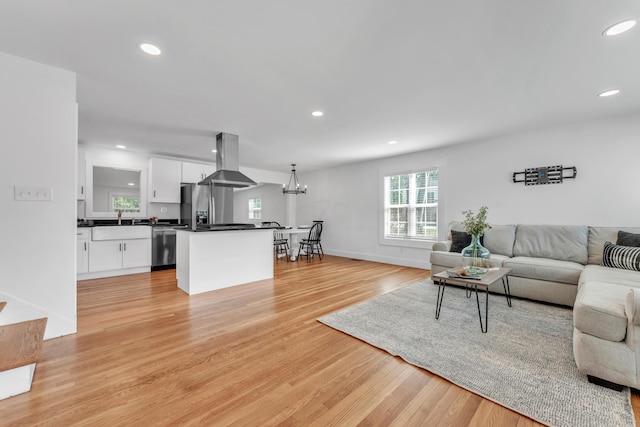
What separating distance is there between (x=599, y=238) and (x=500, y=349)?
254cm

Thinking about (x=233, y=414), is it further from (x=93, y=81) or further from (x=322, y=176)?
(x=322, y=176)

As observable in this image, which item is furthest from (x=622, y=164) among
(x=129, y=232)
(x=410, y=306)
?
(x=129, y=232)

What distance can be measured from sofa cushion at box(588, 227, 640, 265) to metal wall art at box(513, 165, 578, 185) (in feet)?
2.90

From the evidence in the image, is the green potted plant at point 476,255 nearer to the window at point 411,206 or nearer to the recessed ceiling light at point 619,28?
the recessed ceiling light at point 619,28

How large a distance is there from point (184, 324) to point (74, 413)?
1.18 meters

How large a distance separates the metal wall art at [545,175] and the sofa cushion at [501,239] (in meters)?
0.79

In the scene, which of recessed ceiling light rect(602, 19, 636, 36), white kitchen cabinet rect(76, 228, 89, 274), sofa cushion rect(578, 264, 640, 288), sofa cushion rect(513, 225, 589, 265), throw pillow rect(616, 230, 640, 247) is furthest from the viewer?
white kitchen cabinet rect(76, 228, 89, 274)

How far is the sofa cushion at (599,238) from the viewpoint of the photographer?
3238 millimetres

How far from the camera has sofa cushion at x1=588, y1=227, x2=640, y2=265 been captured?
3238 millimetres

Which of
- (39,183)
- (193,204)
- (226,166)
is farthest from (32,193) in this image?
(193,204)

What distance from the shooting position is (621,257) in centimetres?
291

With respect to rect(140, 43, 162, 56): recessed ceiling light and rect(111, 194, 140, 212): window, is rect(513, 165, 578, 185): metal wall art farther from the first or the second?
rect(111, 194, 140, 212): window

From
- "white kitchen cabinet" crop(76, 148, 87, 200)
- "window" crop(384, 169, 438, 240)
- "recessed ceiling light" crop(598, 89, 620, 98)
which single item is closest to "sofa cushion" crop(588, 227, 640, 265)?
"recessed ceiling light" crop(598, 89, 620, 98)

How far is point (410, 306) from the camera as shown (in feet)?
10.2
